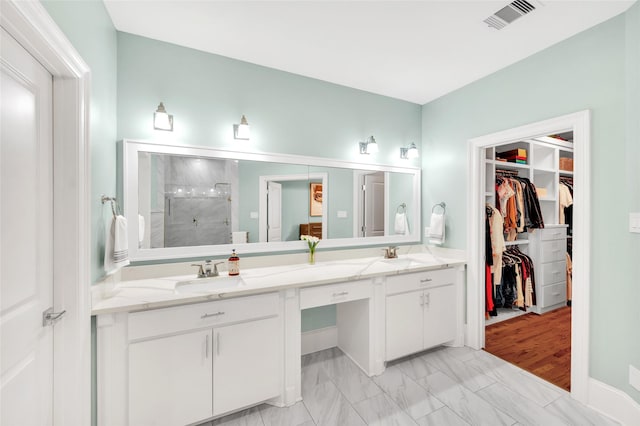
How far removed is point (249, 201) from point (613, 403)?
9.22 feet

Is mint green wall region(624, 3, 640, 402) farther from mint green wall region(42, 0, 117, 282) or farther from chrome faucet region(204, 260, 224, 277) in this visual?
mint green wall region(42, 0, 117, 282)

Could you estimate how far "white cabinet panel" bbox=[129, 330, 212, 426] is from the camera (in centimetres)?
146

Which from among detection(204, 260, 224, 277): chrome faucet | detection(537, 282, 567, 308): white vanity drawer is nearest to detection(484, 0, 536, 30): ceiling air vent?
detection(204, 260, 224, 277): chrome faucet

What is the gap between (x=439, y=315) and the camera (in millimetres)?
2512

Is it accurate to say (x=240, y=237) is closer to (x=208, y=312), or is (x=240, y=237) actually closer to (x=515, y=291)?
(x=208, y=312)

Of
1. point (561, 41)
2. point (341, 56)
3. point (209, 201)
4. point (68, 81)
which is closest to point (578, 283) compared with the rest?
point (561, 41)

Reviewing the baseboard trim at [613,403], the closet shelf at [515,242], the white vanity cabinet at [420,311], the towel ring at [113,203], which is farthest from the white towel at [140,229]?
the closet shelf at [515,242]

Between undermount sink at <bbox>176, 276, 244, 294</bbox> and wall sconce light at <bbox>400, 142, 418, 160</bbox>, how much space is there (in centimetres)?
212

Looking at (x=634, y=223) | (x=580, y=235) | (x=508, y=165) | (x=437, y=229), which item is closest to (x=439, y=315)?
(x=437, y=229)

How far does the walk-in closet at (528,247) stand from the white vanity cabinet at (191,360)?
7.17 feet

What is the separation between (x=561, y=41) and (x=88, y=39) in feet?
9.81

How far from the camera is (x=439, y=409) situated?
1.82 metres

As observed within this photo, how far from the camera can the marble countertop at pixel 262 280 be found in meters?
1.48

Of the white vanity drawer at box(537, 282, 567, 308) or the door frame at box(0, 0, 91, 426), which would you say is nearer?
the door frame at box(0, 0, 91, 426)
